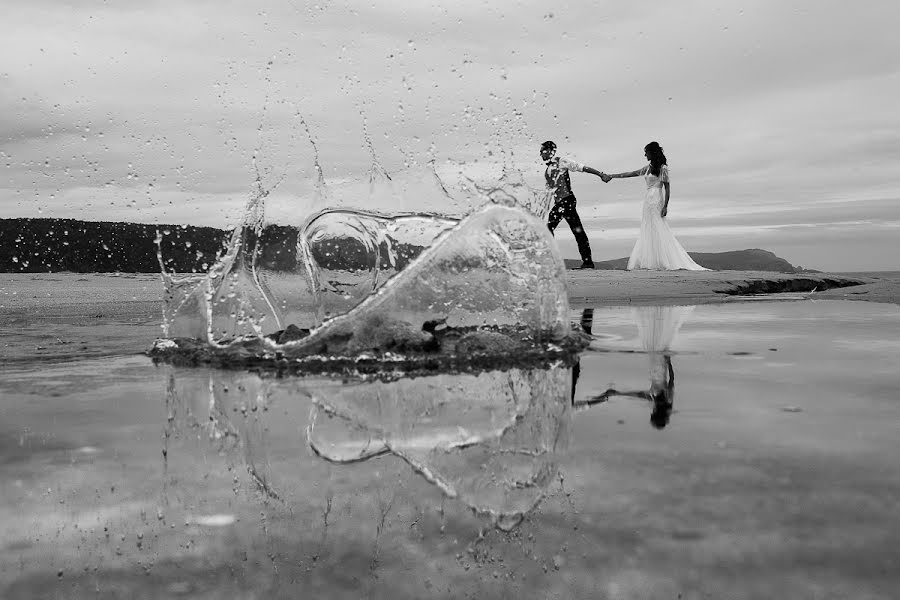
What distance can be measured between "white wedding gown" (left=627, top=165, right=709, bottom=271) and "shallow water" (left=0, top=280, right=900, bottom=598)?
37.5 ft

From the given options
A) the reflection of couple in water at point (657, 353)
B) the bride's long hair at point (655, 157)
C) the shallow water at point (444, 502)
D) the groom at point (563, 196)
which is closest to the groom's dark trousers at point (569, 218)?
the groom at point (563, 196)

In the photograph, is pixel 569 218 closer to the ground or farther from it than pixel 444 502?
farther from it

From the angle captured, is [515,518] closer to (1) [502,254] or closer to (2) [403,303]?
(2) [403,303]

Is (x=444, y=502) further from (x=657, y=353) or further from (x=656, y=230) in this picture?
(x=656, y=230)

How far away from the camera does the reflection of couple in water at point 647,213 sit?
1323cm

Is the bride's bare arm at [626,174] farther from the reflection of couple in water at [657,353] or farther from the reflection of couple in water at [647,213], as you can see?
the reflection of couple in water at [657,353]

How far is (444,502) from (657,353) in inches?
130

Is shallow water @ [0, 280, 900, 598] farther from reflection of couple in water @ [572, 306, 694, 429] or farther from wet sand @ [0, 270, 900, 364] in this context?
wet sand @ [0, 270, 900, 364]

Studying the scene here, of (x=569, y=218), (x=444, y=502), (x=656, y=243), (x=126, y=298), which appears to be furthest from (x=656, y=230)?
(x=444, y=502)

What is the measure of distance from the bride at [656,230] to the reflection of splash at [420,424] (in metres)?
11.1

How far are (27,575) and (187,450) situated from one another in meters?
0.98

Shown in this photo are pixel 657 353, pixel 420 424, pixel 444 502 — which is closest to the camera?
pixel 444 502

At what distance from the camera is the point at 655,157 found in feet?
47.7

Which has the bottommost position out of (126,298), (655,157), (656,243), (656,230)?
(126,298)
